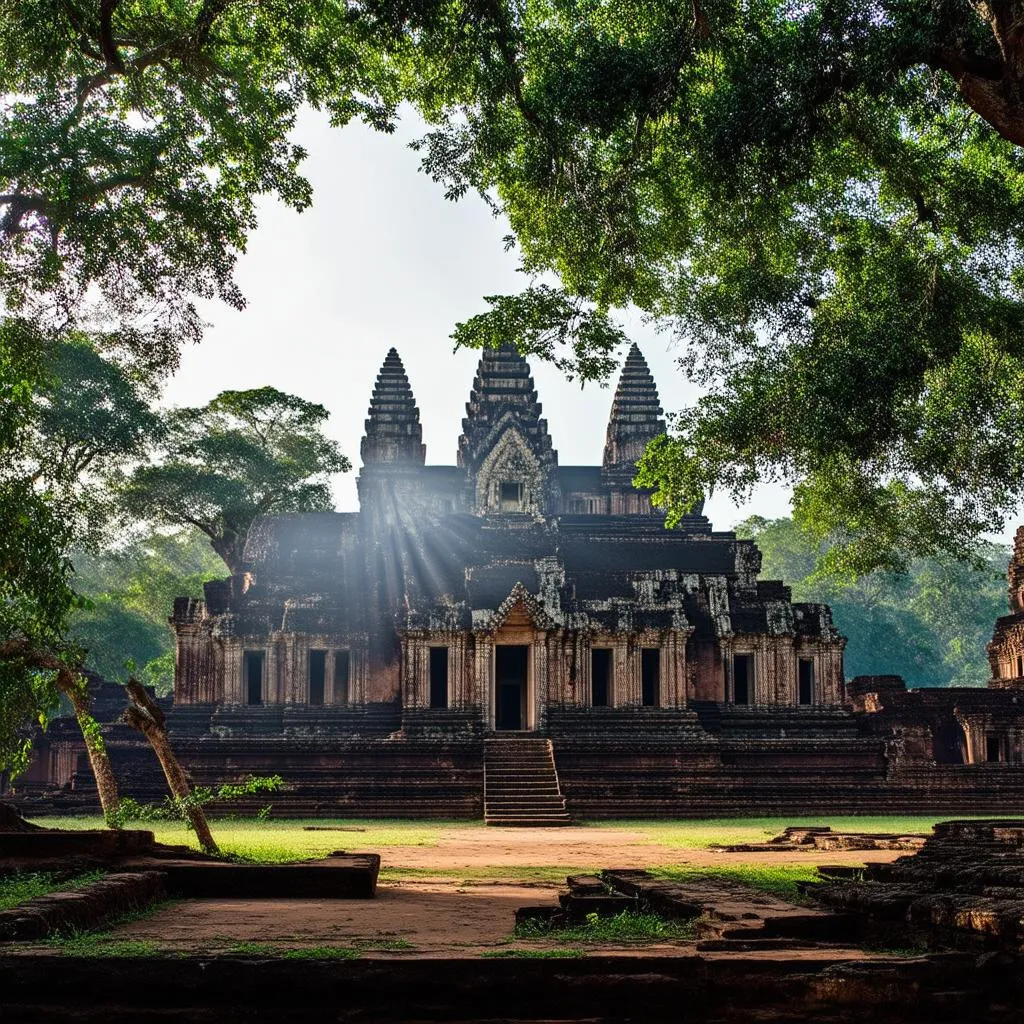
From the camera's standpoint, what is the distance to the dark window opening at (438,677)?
3198 cm

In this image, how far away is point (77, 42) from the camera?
1349cm

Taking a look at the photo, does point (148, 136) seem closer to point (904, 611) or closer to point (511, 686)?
point (511, 686)

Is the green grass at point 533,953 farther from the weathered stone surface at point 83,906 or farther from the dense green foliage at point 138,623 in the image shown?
the dense green foliage at point 138,623

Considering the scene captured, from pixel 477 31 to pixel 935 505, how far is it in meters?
12.7

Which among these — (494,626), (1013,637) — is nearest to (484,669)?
(494,626)

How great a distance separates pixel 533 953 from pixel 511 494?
47.1 m

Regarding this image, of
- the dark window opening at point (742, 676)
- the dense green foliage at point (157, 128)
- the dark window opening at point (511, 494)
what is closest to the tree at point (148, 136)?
the dense green foliage at point (157, 128)

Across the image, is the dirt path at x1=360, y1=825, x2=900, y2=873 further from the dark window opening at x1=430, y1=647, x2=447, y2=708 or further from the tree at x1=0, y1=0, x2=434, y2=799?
the dark window opening at x1=430, y1=647, x2=447, y2=708

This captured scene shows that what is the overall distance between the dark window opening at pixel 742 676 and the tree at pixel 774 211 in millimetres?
11860

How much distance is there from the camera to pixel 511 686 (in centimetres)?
3622

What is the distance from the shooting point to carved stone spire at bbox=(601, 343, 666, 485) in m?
61.0

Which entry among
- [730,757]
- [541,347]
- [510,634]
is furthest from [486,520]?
[541,347]

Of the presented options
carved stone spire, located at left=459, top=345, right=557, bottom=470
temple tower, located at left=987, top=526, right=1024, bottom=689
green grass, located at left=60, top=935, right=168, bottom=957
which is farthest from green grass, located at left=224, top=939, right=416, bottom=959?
carved stone spire, located at left=459, top=345, right=557, bottom=470

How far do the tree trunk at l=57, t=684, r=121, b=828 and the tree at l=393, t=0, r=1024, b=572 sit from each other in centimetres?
757
